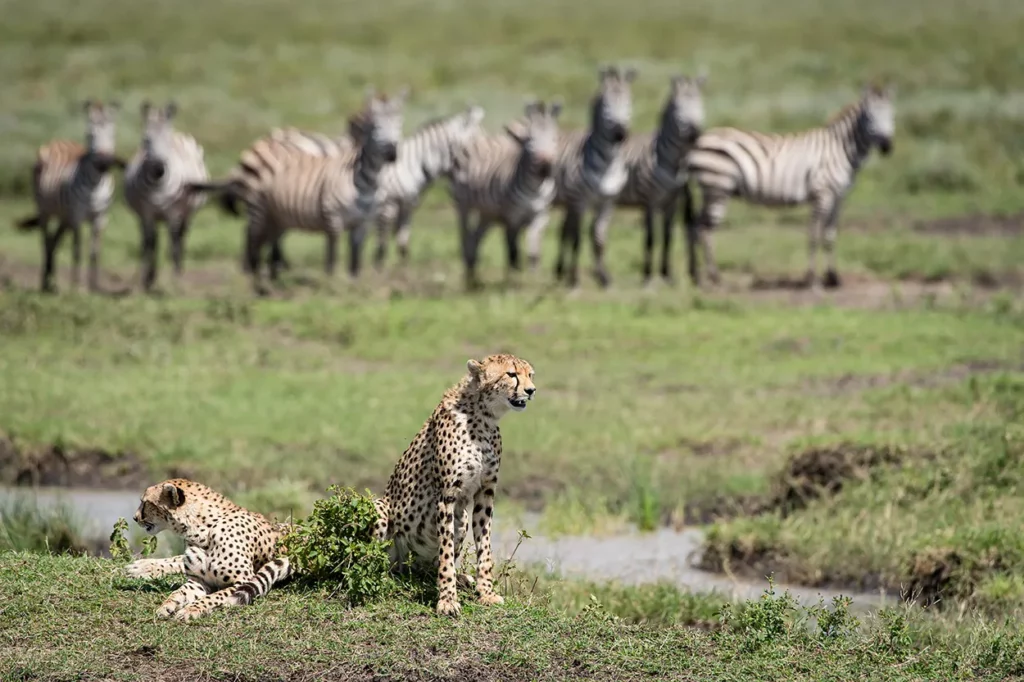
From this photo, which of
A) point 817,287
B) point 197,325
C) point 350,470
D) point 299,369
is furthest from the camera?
point 817,287

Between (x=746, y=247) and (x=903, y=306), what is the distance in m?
4.81

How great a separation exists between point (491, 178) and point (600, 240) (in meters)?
1.68

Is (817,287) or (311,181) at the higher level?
(311,181)

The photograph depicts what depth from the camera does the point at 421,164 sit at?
867 inches

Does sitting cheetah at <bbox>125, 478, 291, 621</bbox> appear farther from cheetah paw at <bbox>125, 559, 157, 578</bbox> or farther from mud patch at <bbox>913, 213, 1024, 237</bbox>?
mud patch at <bbox>913, 213, 1024, 237</bbox>

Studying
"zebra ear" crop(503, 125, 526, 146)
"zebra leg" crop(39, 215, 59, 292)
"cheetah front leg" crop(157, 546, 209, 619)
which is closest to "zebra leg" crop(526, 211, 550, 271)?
"zebra ear" crop(503, 125, 526, 146)

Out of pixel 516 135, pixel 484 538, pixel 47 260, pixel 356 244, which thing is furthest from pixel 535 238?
pixel 484 538

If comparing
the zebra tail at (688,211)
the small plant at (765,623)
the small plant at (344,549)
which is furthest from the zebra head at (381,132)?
the small plant at (765,623)

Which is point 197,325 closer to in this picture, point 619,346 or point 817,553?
point 619,346

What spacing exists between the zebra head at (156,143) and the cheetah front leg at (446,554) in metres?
13.5

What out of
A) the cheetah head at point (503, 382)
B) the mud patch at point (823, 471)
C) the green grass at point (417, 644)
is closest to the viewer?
the green grass at point (417, 644)

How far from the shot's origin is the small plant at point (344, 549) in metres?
7.44

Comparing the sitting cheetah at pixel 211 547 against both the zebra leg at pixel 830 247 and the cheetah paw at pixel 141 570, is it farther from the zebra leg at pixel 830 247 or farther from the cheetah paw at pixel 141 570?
the zebra leg at pixel 830 247

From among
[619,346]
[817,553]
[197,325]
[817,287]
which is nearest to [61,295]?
[197,325]
